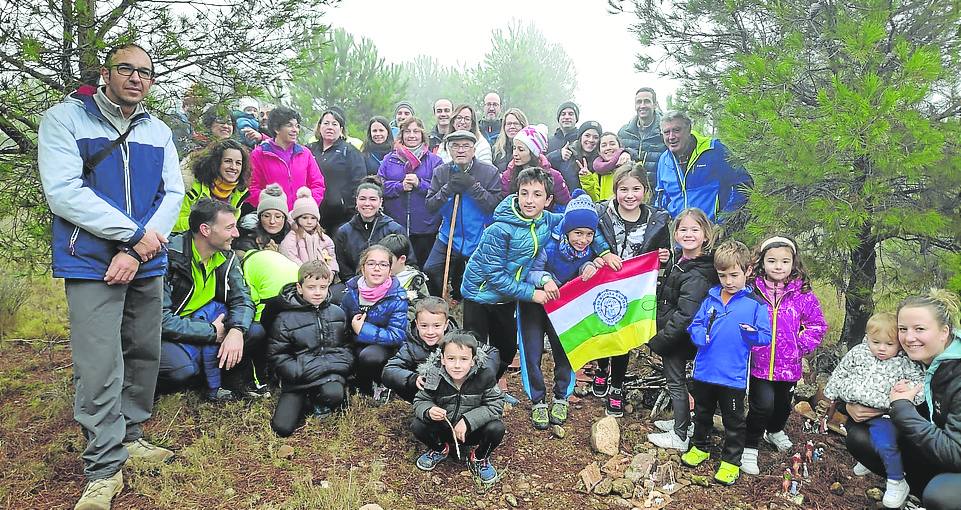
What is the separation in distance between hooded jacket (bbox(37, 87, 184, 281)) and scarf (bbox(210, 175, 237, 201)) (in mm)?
1630

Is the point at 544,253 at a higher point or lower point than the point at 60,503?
higher

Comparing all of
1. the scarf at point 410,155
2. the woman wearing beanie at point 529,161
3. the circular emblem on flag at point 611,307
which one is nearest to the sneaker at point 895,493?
the circular emblem on flag at point 611,307

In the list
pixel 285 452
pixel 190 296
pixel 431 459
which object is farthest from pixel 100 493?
pixel 431 459

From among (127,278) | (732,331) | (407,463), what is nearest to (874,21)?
(732,331)

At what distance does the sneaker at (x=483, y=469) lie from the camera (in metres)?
3.94

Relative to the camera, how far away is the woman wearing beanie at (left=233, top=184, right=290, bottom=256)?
17.5 feet

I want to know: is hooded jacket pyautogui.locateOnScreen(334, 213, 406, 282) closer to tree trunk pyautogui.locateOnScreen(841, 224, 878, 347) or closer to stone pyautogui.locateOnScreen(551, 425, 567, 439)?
stone pyautogui.locateOnScreen(551, 425, 567, 439)

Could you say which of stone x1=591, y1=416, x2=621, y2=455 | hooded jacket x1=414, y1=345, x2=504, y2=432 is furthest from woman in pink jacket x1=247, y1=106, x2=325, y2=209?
stone x1=591, y1=416, x2=621, y2=455

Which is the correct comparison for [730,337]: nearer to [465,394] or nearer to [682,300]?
[682,300]

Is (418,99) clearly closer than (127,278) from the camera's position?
No

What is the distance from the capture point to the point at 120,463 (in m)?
3.50

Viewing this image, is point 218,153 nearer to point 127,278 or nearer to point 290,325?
point 290,325

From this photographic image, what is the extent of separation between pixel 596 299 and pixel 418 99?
37.2 metres

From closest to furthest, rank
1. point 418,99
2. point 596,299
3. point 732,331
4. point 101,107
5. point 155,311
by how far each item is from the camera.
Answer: point 101,107
point 155,311
point 732,331
point 596,299
point 418,99
